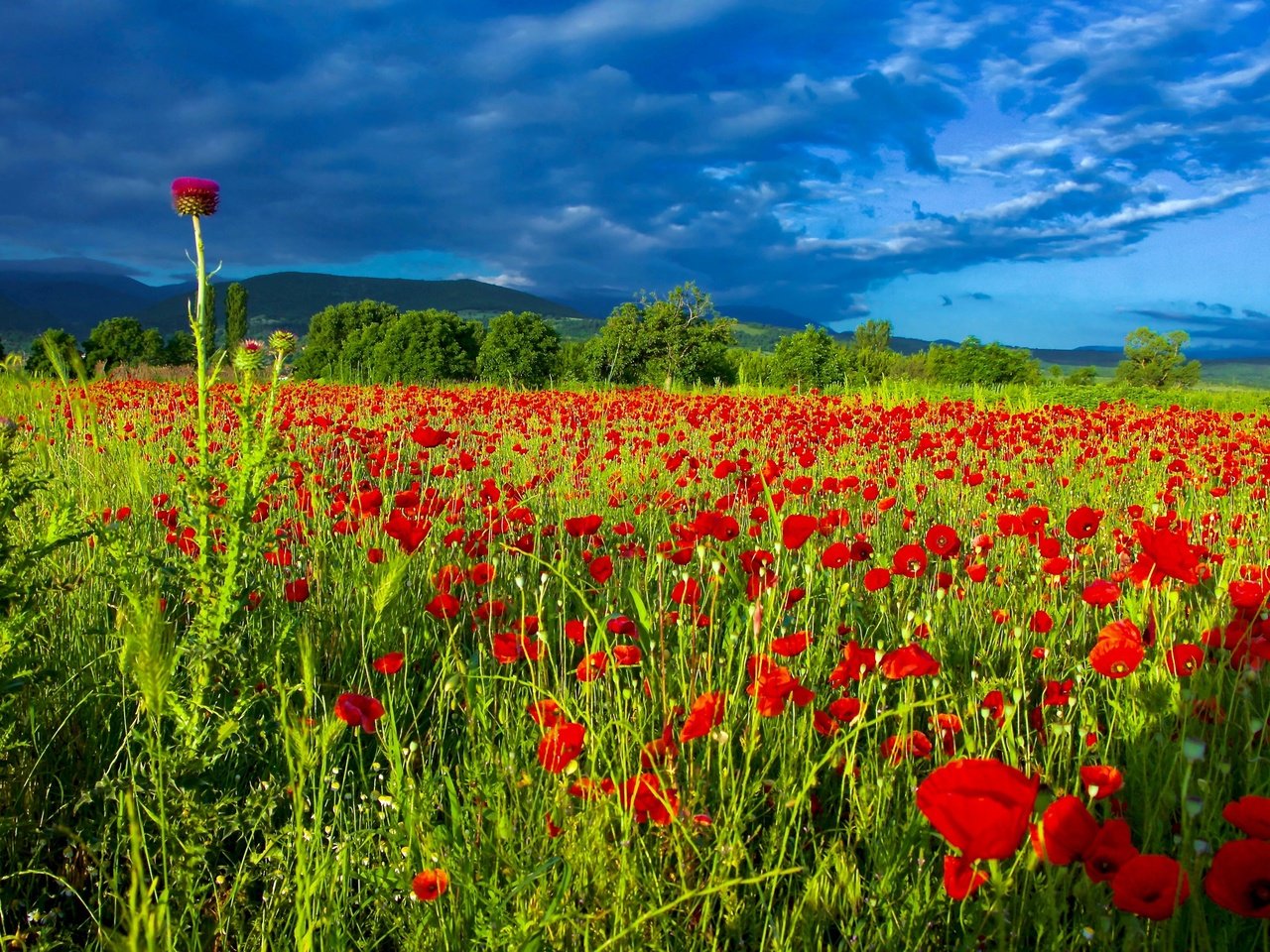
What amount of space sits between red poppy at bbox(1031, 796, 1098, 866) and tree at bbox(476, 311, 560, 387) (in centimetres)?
2973

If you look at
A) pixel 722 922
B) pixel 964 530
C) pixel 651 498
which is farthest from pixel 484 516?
pixel 722 922

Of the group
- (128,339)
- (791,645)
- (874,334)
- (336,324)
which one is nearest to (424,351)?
(336,324)

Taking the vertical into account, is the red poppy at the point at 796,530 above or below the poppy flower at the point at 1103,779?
above

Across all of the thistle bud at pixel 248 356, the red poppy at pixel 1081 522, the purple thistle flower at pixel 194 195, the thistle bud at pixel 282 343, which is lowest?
Answer: the red poppy at pixel 1081 522

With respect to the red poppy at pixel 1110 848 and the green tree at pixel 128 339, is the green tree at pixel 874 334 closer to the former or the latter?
the green tree at pixel 128 339

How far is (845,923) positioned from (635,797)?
0.50 metres

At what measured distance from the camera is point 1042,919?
1.27 meters

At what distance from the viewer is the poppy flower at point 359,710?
1451 millimetres

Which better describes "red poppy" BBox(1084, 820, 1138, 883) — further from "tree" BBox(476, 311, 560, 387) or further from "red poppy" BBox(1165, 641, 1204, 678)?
"tree" BBox(476, 311, 560, 387)

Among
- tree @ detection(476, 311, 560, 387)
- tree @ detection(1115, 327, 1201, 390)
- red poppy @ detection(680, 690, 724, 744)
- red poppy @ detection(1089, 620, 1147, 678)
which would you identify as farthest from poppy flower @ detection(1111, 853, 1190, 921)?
tree @ detection(1115, 327, 1201, 390)

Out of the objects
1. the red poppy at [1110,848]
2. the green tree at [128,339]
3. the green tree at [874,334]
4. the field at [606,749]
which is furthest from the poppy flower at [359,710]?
the green tree at [874,334]

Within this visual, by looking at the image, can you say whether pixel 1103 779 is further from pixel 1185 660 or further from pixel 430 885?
pixel 430 885

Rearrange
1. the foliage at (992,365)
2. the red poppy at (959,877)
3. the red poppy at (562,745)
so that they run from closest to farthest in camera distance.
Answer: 1. the red poppy at (959,877)
2. the red poppy at (562,745)
3. the foliage at (992,365)

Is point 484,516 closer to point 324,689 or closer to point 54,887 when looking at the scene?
point 324,689
